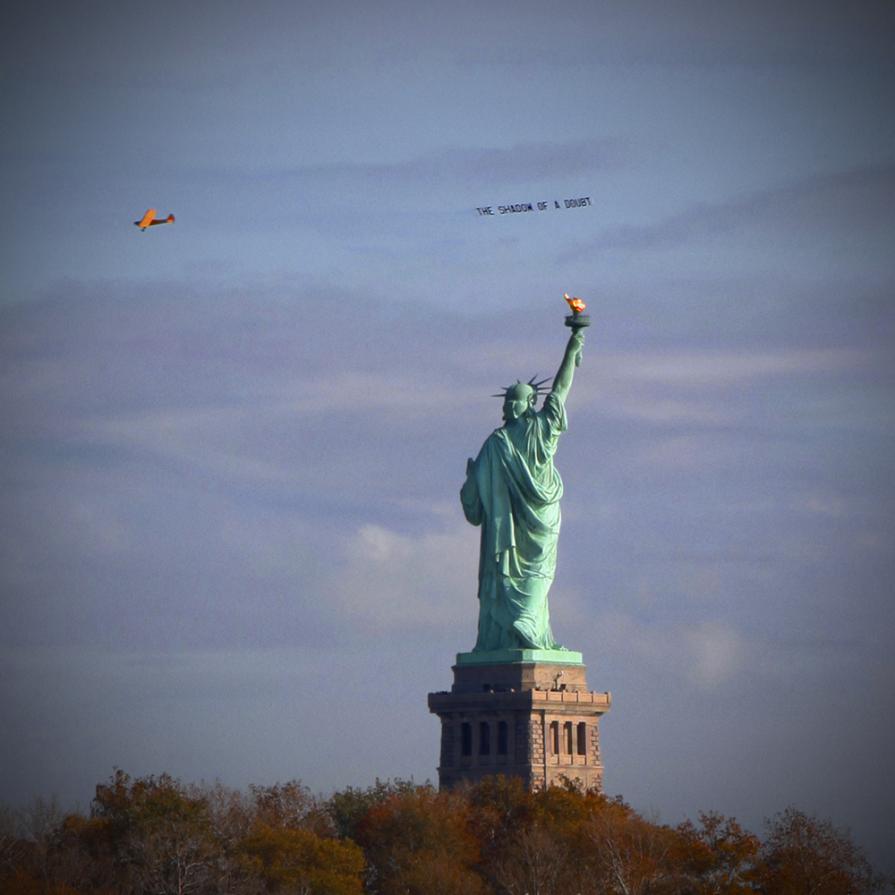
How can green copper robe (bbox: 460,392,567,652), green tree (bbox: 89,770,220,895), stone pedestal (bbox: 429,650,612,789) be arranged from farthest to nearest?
green copper robe (bbox: 460,392,567,652), stone pedestal (bbox: 429,650,612,789), green tree (bbox: 89,770,220,895)

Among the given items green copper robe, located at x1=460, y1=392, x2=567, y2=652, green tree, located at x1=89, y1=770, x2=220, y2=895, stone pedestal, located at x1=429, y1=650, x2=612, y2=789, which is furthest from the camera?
green copper robe, located at x1=460, y1=392, x2=567, y2=652

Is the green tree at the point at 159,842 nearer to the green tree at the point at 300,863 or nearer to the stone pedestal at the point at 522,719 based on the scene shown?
the green tree at the point at 300,863

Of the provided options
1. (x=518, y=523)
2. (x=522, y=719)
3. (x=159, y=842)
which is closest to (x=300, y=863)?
(x=159, y=842)

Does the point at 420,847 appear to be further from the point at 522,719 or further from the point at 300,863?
A: the point at 522,719

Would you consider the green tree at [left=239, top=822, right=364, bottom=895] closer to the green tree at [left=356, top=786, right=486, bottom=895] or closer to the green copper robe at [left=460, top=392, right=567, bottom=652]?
the green tree at [left=356, top=786, right=486, bottom=895]

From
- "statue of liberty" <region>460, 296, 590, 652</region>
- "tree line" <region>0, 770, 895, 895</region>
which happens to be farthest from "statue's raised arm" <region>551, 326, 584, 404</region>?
"tree line" <region>0, 770, 895, 895</region>

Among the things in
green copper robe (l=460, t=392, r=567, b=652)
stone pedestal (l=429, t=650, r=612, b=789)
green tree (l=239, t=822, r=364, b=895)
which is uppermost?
green copper robe (l=460, t=392, r=567, b=652)

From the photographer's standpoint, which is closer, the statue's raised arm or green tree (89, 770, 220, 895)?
green tree (89, 770, 220, 895)
